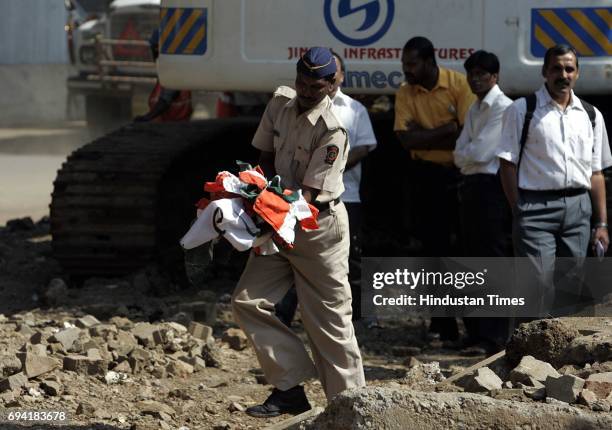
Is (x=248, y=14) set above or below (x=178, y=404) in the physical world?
above

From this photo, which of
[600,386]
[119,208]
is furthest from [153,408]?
[119,208]

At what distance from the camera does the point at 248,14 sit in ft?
29.0

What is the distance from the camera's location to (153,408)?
6195mm

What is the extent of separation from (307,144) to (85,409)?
1.55m

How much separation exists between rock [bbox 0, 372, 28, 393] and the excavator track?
2.94 m

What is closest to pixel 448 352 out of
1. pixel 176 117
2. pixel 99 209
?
pixel 99 209

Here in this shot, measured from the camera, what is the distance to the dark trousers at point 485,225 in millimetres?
7754

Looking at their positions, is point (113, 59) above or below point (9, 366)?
below

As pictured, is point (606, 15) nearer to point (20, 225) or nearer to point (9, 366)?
point (9, 366)

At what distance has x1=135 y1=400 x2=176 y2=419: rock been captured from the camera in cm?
613

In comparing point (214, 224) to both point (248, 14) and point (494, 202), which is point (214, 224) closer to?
point (494, 202)

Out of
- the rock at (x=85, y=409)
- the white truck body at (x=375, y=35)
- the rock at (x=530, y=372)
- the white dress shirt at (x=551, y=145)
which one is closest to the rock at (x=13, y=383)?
the rock at (x=85, y=409)

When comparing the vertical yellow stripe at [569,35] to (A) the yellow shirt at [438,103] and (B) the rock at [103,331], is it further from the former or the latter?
(B) the rock at [103,331]

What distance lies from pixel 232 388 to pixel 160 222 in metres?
2.67
